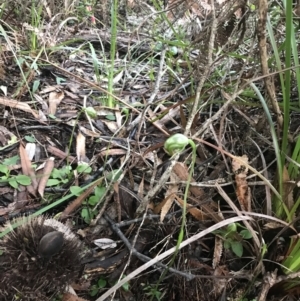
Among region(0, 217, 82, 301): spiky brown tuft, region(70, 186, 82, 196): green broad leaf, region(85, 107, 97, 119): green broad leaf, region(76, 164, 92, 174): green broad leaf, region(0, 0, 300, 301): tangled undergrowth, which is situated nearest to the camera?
region(0, 217, 82, 301): spiky brown tuft

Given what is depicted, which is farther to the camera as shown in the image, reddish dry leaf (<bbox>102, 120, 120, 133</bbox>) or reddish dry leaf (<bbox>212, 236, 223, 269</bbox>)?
reddish dry leaf (<bbox>102, 120, 120, 133</bbox>)

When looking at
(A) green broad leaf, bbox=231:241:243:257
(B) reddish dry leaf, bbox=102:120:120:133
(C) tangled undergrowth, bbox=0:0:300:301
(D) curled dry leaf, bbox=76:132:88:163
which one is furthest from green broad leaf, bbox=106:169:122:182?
(A) green broad leaf, bbox=231:241:243:257

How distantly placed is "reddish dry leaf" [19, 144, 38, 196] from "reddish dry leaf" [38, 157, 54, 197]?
0.02 m

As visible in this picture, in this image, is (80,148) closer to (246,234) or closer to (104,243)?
(104,243)

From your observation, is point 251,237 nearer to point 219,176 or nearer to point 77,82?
point 219,176

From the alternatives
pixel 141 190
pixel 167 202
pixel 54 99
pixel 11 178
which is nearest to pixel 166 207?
pixel 167 202

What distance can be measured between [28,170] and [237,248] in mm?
636

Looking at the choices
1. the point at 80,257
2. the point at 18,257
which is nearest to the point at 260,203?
the point at 80,257

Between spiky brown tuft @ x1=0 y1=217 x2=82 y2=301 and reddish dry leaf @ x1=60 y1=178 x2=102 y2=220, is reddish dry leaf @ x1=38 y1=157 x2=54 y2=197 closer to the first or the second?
reddish dry leaf @ x1=60 y1=178 x2=102 y2=220

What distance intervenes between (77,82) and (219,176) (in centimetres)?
71

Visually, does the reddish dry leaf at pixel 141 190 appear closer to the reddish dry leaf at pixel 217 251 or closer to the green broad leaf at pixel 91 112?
the reddish dry leaf at pixel 217 251

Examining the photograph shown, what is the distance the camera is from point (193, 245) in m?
1.15

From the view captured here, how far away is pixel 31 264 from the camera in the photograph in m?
0.93

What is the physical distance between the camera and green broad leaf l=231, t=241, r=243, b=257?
1116 mm
